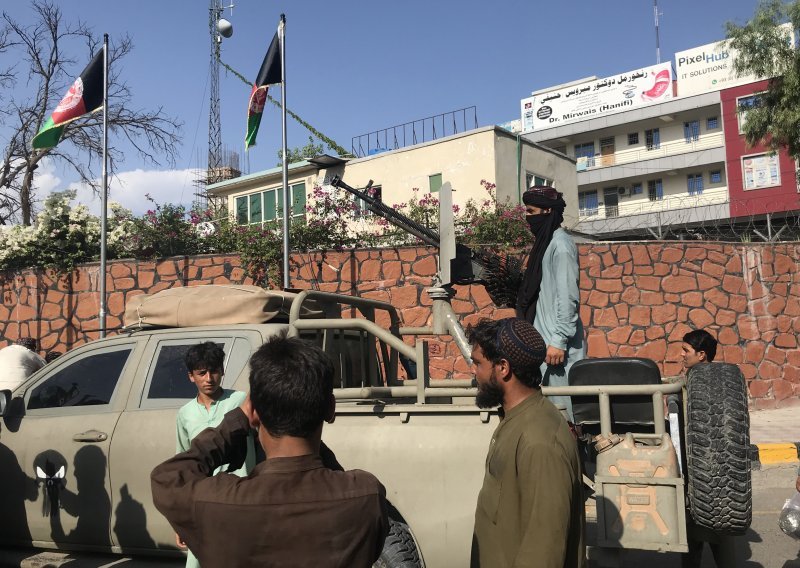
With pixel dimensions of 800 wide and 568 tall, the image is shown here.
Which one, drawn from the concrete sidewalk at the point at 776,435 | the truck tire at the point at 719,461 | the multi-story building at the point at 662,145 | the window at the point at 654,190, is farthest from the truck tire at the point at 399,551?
the window at the point at 654,190

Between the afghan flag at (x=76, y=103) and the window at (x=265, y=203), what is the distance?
912 cm

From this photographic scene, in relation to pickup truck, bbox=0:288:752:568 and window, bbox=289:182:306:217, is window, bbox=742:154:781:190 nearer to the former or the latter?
window, bbox=289:182:306:217

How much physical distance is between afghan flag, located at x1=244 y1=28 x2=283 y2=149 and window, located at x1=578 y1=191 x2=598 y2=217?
27.1 m

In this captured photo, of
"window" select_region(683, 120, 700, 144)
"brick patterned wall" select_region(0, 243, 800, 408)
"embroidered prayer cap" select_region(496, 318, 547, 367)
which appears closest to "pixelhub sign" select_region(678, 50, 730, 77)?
"window" select_region(683, 120, 700, 144)

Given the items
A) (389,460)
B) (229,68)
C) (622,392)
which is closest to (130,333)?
(389,460)

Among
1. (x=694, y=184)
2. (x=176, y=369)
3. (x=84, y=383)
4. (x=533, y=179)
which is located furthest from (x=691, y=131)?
(x=84, y=383)

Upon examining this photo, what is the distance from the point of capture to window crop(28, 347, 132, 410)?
442cm

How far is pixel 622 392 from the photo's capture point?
3297mm

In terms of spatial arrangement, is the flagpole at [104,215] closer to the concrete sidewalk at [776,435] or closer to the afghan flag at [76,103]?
the afghan flag at [76,103]

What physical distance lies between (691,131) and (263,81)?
92.1 ft

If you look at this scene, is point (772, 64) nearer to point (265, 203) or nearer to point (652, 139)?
point (265, 203)

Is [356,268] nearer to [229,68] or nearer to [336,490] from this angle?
[336,490]

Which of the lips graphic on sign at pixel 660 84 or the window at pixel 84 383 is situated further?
the lips graphic on sign at pixel 660 84

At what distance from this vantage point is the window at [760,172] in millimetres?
31453
